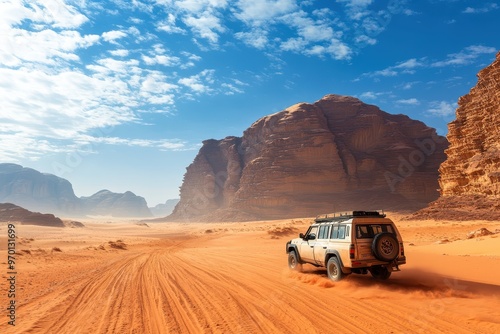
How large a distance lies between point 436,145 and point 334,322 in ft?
390

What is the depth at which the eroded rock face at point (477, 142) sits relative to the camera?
41.0 meters

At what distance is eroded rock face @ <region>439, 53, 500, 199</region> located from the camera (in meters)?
41.0

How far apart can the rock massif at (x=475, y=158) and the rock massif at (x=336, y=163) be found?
1383 inches

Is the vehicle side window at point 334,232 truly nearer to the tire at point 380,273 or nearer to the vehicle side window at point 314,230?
the vehicle side window at point 314,230

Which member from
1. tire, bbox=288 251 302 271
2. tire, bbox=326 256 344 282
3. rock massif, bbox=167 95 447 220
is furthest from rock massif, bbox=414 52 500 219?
rock massif, bbox=167 95 447 220

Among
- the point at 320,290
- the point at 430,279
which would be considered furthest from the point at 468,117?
the point at 320,290

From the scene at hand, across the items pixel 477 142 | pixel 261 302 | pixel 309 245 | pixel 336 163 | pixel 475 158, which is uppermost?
pixel 336 163

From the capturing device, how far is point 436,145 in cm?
10738

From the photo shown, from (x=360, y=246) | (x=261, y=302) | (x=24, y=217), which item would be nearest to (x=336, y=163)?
(x=24, y=217)

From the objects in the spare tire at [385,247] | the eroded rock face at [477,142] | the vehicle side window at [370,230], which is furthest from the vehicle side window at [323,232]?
the eroded rock face at [477,142]

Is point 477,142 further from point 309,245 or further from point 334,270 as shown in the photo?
point 334,270

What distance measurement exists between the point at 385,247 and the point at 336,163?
90.3 meters

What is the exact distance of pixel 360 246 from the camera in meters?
9.51

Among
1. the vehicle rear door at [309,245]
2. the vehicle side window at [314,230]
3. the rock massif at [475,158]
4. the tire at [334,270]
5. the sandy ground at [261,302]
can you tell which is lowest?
the sandy ground at [261,302]
